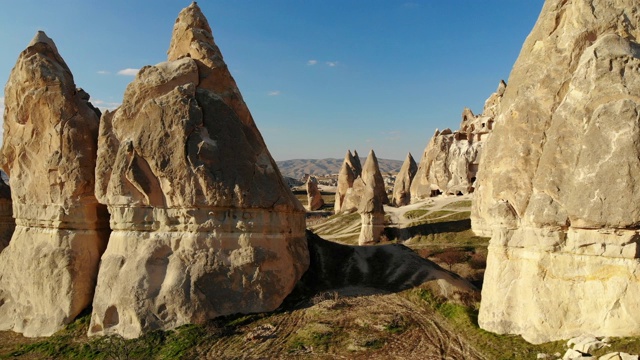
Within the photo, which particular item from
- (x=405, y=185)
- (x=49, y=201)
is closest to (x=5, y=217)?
(x=49, y=201)

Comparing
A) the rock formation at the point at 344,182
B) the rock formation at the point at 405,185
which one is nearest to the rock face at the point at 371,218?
the rock formation at the point at 344,182

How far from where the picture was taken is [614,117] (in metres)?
10.4

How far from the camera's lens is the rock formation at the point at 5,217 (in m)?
22.4

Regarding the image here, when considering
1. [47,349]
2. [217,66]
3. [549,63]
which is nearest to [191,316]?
[47,349]

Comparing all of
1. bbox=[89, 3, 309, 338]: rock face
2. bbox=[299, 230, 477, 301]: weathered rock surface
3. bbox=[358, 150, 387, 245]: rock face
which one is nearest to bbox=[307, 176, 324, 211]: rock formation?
bbox=[358, 150, 387, 245]: rock face

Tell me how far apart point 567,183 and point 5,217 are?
24.3 meters

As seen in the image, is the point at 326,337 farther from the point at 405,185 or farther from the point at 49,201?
the point at 405,185

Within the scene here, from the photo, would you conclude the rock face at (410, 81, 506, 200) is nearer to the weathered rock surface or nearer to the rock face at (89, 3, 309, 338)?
the weathered rock surface

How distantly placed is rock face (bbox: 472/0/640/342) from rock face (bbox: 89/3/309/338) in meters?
7.21

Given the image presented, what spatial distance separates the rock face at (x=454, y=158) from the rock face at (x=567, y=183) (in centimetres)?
3360

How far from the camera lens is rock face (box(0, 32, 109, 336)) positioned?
54.6 feet

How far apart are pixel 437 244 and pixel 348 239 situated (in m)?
8.37

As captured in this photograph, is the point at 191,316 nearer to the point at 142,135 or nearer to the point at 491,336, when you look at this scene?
the point at 142,135

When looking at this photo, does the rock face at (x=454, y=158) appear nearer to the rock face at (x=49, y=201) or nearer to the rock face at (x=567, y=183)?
the rock face at (x=567, y=183)
